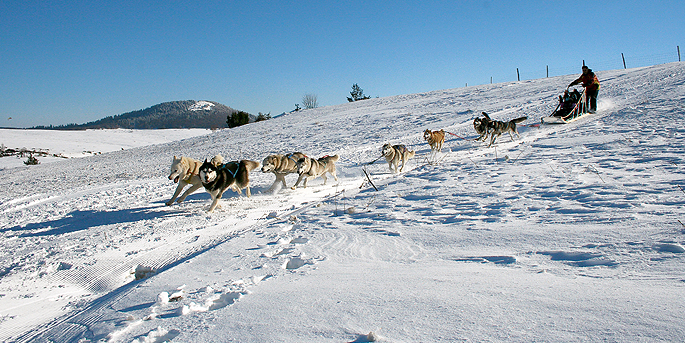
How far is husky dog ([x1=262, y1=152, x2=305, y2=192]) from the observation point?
719 centimetres

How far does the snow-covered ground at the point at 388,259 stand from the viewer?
1.91m

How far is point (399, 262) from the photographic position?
9.87 ft

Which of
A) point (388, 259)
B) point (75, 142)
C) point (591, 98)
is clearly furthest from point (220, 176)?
point (75, 142)

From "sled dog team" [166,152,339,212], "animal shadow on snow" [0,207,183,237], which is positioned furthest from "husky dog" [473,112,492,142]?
"animal shadow on snow" [0,207,183,237]

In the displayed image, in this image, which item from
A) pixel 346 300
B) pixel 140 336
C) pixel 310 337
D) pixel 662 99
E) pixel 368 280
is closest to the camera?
pixel 310 337

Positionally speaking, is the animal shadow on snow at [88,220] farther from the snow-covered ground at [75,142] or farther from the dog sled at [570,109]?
the snow-covered ground at [75,142]

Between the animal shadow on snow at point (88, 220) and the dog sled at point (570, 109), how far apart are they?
493 inches

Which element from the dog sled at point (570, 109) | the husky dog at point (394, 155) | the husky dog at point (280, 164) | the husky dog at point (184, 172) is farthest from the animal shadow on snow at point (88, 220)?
the dog sled at point (570, 109)

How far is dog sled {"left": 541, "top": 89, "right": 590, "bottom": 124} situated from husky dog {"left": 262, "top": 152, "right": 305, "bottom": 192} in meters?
9.88

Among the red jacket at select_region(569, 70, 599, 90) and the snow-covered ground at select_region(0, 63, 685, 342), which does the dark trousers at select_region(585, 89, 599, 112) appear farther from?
the snow-covered ground at select_region(0, 63, 685, 342)

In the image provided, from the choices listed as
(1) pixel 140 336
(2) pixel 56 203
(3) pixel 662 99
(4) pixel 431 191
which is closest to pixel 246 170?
(4) pixel 431 191

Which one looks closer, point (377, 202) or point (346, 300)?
point (346, 300)

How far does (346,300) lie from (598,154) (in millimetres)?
6677

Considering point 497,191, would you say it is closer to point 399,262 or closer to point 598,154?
point 399,262
